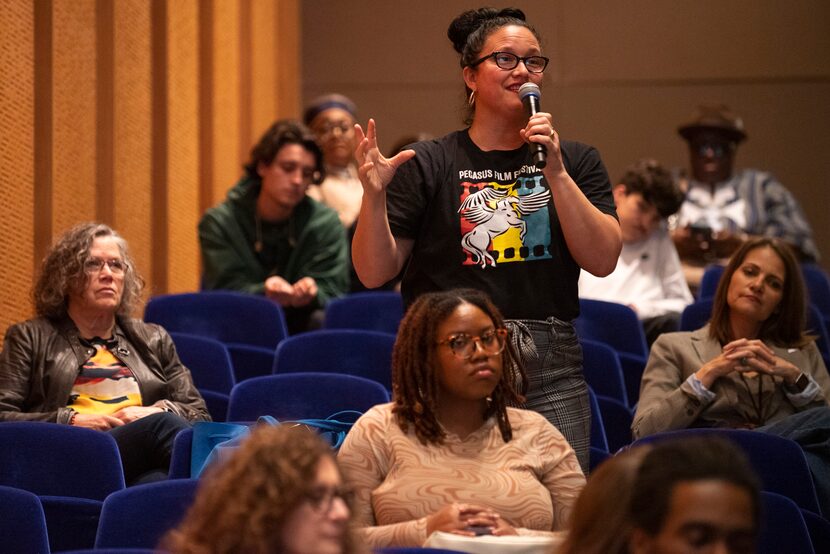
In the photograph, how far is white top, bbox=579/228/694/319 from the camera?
4887mm

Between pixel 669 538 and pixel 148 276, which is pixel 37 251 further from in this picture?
pixel 669 538

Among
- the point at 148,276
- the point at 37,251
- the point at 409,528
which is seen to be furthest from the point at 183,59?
the point at 409,528

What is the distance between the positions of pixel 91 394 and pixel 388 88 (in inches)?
191

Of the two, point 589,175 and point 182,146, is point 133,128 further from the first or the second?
point 589,175

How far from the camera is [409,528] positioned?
2166 mm

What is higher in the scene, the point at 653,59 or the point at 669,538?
the point at 653,59

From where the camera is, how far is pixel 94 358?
3.30 metres

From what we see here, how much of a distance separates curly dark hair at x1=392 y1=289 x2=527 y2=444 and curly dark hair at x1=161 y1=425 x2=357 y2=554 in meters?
0.70

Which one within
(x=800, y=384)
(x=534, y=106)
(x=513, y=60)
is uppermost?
(x=513, y=60)

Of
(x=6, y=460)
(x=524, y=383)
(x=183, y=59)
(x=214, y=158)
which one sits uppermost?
(x=183, y=59)

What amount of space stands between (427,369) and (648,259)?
108 inches

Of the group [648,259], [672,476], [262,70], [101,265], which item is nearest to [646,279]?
[648,259]

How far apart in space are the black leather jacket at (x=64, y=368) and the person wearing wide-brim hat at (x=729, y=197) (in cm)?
289

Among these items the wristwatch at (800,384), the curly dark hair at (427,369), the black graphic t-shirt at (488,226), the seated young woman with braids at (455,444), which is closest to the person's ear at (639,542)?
the seated young woman with braids at (455,444)
